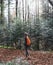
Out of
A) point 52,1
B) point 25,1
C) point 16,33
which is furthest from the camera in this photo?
point 25,1

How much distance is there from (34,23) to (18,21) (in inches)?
50.6

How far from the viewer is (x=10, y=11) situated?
31.0 meters

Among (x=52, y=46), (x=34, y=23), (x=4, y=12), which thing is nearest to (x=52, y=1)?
(x=34, y=23)

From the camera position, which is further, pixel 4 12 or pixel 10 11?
pixel 10 11

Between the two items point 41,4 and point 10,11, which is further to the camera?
point 10,11

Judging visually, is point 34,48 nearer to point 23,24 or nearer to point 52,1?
point 23,24

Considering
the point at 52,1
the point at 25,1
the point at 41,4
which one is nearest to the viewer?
the point at 52,1

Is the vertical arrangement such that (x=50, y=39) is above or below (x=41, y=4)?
below

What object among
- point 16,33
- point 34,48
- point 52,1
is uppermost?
point 52,1

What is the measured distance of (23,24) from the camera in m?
19.9

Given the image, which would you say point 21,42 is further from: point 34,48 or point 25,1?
point 25,1

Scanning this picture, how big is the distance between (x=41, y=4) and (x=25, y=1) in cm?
382

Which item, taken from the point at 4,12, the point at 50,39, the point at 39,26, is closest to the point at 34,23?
the point at 39,26

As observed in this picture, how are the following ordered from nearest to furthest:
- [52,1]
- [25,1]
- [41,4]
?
[52,1] < [41,4] < [25,1]
